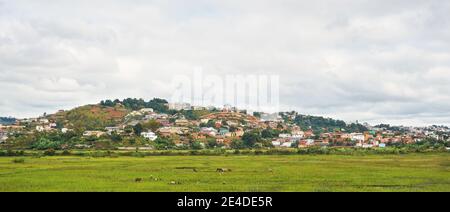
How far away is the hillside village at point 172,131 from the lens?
273 feet

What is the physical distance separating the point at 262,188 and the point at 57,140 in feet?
199

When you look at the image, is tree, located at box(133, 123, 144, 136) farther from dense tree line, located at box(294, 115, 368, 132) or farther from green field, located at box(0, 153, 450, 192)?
dense tree line, located at box(294, 115, 368, 132)

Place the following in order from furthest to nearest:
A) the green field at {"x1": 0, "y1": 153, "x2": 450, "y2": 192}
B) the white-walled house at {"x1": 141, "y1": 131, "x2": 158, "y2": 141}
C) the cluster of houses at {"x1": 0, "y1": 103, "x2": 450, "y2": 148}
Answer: the cluster of houses at {"x1": 0, "y1": 103, "x2": 450, "y2": 148}
the white-walled house at {"x1": 141, "y1": 131, "x2": 158, "y2": 141}
the green field at {"x1": 0, "y1": 153, "x2": 450, "y2": 192}

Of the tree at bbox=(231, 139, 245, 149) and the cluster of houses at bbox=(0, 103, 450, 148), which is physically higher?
the cluster of houses at bbox=(0, 103, 450, 148)

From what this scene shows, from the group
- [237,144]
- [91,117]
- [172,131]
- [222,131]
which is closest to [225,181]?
[237,144]

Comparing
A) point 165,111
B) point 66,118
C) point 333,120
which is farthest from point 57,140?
point 333,120

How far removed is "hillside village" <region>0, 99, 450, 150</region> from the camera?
83250mm

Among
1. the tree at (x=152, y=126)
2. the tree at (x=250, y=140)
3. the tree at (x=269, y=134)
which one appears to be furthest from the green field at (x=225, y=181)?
the tree at (x=269, y=134)

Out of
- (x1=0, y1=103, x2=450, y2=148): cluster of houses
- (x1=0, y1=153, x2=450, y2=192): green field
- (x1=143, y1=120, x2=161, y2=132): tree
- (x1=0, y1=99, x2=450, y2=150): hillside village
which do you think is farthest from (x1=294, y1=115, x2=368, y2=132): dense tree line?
(x1=0, y1=153, x2=450, y2=192): green field

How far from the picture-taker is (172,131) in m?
108

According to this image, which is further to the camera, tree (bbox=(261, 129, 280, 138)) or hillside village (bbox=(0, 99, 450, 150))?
tree (bbox=(261, 129, 280, 138))

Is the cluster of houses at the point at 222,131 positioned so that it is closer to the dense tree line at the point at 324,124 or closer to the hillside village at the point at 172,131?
the hillside village at the point at 172,131

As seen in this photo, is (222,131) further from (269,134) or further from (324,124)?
(324,124)

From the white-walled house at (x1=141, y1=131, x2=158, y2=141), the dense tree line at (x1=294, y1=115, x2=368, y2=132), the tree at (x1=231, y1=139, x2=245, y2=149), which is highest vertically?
the dense tree line at (x1=294, y1=115, x2=368, y2=132)
